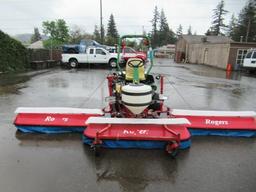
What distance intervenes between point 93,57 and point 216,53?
48.3 ft

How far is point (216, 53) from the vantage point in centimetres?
2620

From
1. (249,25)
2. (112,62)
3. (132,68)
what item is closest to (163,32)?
(249,25)

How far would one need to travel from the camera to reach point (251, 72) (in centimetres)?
1978

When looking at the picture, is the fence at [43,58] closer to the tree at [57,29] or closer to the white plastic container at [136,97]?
the white plastic container at [136,97]

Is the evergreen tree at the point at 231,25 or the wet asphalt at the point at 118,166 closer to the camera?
the wet asphalt at the point at 118,166

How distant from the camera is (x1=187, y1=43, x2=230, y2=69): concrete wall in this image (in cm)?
2369

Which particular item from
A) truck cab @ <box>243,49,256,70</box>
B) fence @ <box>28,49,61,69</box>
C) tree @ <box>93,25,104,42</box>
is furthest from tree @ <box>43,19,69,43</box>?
truck cab @ <box>243,49,256,70</box>

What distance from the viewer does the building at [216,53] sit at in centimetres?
2248

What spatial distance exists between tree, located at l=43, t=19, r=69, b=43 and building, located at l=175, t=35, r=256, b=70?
106 ft

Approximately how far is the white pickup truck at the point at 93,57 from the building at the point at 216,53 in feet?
38.5

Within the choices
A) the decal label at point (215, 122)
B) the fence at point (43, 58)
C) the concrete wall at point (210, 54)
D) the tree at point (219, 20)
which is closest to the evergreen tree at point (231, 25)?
the tree at point (219, 20)

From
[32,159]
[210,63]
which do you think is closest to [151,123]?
[32,159]

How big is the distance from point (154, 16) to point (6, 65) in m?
73.5

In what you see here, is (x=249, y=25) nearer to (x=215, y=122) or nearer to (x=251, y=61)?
(x=251, y=61)
